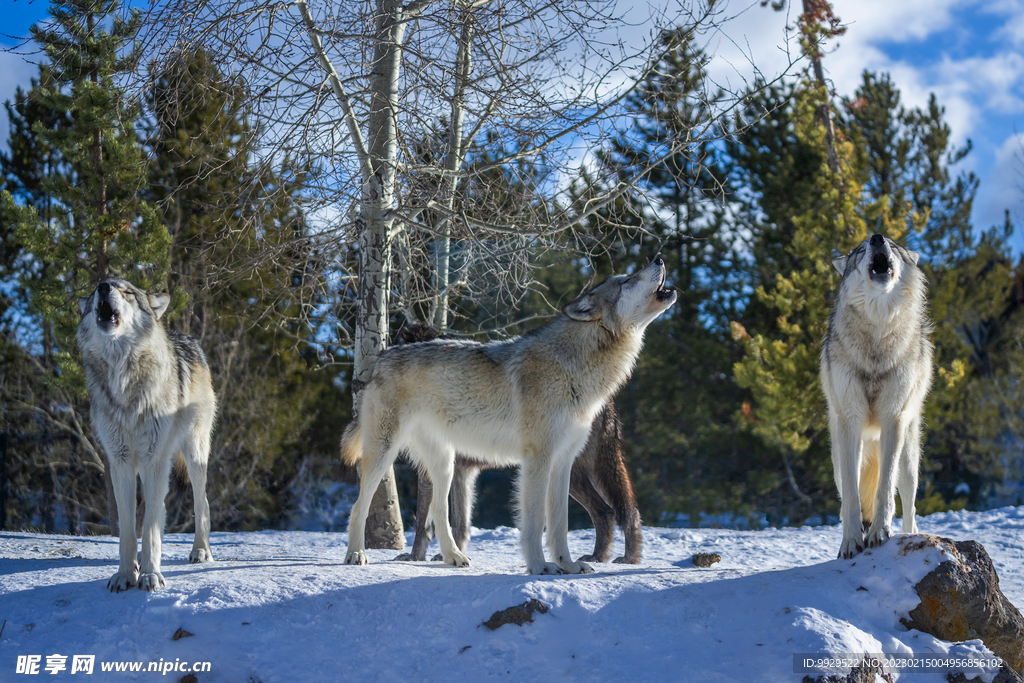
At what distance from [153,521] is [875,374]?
450cm

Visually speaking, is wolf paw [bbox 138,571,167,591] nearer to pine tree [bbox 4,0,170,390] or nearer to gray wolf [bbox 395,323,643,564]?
gray wolf [bbox 395,323,643,564]

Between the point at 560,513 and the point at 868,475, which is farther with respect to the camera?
the point at 560,513

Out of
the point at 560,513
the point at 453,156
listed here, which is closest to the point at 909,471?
the point at 560,513

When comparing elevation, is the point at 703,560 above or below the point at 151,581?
below

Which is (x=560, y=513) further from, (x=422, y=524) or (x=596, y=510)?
(x=422, y=524)

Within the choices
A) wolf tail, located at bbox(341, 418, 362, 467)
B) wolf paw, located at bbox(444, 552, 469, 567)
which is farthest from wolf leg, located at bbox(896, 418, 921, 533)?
wolf tail, located at bbox(341, 418, 362, 467)

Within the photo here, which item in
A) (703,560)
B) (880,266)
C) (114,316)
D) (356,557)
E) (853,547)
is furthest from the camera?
(703,560)

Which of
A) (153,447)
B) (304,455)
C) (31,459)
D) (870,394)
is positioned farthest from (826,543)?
(31,459)

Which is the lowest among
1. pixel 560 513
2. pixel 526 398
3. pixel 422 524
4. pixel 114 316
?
pixel 422 524

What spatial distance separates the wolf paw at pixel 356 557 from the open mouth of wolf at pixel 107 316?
227cm

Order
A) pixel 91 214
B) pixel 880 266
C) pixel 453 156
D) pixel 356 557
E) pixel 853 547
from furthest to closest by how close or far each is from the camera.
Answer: pixel 91 214 → pixel 453 156 → pixel 356 557 → pixel 880 266 → pixel 853 547

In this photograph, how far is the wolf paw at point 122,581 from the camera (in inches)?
183

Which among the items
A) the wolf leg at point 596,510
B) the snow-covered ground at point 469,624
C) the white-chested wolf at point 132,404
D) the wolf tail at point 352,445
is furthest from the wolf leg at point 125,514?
the wolf leg at point 596,510

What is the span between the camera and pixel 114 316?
15.9 feet
